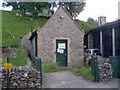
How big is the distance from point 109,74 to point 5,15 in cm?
5498

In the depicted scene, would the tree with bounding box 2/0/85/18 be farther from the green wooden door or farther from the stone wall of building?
the green wooden door

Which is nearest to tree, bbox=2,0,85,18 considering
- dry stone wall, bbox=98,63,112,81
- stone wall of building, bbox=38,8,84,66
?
stone wall of building, bbox=38,8,84,66

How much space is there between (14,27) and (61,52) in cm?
3357

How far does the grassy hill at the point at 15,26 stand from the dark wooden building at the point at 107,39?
17.9 meters

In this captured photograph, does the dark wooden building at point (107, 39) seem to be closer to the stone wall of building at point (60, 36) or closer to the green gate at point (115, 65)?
the stone wall of building at point (60, 36)

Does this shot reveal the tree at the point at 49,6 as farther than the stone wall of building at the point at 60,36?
Yes

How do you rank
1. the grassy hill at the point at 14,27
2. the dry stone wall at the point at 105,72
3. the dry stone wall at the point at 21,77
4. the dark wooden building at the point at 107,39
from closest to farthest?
the dry stone wall at the point at 21,77, the dry stone wall at the point at 105,72, the dark wooden building at the point at 107,39, the grassy hill at the point at 14,27

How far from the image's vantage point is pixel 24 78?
759 centimetres

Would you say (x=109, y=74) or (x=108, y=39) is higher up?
(x=108, y=39)

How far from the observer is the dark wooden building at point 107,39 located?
50.4ft

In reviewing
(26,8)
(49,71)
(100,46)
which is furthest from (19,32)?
(49,71)

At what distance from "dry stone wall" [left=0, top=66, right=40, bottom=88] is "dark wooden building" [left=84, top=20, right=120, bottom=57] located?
922cm

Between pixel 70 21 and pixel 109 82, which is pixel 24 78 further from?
pixel 70 21

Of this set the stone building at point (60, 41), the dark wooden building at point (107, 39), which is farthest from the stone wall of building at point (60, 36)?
the dark wooden building at point (107, 39)
